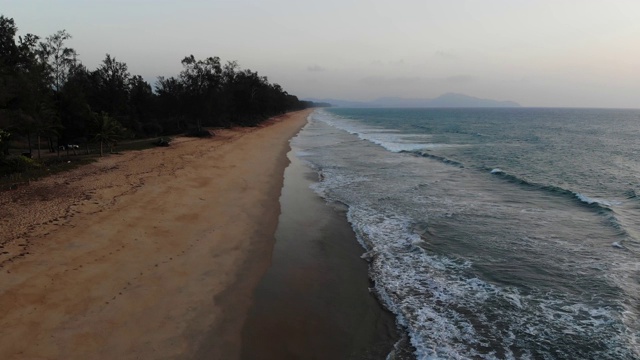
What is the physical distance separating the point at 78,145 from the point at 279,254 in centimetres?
3176

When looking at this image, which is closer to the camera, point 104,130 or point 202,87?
point 104,130

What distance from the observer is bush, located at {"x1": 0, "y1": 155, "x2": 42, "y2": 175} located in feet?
A: 73.6

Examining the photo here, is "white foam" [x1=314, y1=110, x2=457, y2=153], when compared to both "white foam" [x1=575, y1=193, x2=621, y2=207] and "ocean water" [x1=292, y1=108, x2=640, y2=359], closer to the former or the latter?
"ocean water" [x1=292, y1=108, x2=640, y2=359]

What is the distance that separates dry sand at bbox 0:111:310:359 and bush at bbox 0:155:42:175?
10.1 ft

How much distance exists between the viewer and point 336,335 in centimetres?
962

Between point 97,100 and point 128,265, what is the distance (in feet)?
149

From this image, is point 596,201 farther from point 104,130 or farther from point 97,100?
point 97,100

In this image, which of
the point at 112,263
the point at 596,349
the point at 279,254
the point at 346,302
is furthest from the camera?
the point at 279,254

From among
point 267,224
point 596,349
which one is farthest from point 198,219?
point 596,349

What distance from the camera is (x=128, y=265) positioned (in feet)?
41.0

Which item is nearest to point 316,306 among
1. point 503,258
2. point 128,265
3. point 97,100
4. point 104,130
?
point 128,265

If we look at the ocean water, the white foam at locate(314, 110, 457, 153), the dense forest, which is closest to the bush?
the dense forest

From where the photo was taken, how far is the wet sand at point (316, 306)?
359 inches

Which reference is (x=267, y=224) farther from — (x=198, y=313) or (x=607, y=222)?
(x=607, y=222)
